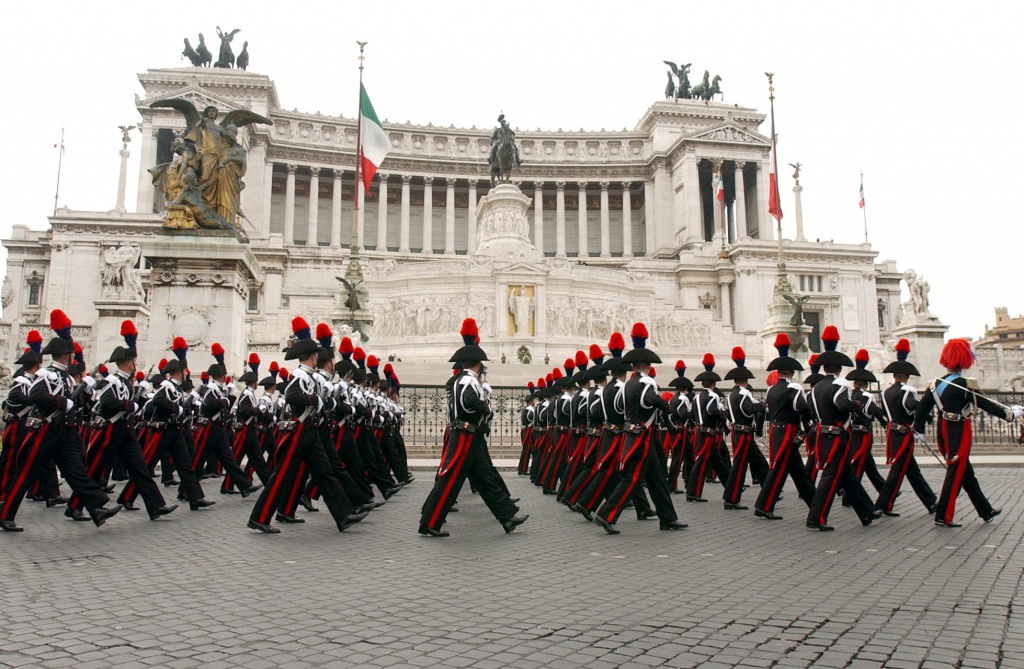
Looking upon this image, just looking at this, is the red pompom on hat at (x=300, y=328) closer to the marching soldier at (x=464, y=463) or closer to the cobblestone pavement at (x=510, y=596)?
the marching soldier at (x=464, y=463)

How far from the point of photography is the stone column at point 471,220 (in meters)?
82.0

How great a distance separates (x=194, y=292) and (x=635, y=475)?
383 inches

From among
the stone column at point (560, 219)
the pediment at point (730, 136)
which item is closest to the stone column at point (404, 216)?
the stone column at point (560, 219)

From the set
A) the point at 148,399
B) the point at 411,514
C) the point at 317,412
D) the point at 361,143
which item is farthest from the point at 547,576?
the point at 361,143

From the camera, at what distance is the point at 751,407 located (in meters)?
11.2

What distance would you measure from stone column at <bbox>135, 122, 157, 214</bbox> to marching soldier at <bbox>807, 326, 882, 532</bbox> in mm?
67559

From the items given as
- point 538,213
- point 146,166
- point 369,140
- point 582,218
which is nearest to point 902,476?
point 369,140

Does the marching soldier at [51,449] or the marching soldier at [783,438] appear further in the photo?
the marching soldier at [783,438]

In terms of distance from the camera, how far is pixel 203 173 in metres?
15.5

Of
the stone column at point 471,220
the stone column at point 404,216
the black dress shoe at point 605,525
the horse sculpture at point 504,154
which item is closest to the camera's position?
the black dress shoe at point 605,525

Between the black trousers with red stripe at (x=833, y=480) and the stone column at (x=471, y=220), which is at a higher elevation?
the stone column at (x=471, y=220)

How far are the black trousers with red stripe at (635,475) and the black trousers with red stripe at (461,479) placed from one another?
1123 mm

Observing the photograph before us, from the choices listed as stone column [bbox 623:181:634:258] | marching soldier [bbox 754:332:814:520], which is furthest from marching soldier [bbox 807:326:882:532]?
stone column [bbox 623:181:634:258]

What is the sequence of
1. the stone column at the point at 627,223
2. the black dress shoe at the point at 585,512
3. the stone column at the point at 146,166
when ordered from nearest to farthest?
the black dress shoe at the point at 585,512 → the stone column at the point at 146,166 → the stone column at the point at 627,223
